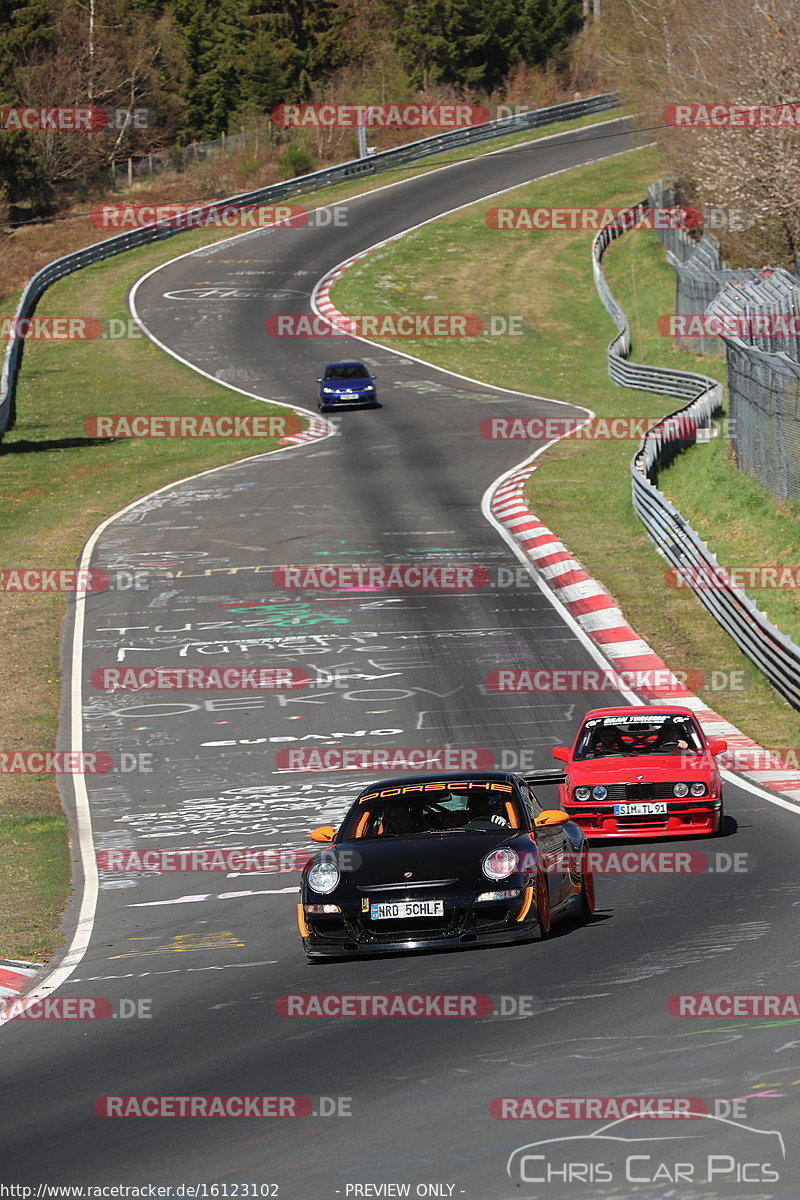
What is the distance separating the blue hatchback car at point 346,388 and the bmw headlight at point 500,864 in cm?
3944

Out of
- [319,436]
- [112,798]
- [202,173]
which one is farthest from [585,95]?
[112,798]

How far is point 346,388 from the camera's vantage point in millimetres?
49812

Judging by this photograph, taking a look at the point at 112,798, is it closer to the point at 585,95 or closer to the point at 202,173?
the point at 202,173

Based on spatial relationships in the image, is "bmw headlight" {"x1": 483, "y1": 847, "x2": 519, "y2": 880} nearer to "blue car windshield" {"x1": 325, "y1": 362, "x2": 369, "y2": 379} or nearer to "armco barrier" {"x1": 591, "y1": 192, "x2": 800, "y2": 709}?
"armco barrier" {"x1": 591, "y1": 192, "x2": 800, "y2": 709}

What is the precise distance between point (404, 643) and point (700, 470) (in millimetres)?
13353

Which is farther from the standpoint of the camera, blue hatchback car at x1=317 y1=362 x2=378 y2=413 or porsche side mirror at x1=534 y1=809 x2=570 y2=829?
blue hatchback car at x1=317 y1=362 x2=378 y2=413

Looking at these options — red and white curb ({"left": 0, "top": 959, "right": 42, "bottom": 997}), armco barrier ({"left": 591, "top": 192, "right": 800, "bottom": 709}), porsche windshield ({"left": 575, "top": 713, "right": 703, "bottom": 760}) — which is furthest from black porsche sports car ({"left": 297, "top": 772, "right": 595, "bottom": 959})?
armco barrier ({"left": 591, "top": 192, "right": 800, "bottom": 709})

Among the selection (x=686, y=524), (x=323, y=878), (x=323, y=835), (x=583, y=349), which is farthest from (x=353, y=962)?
(x=583, y=349)

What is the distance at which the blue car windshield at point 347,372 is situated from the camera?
50281 mm

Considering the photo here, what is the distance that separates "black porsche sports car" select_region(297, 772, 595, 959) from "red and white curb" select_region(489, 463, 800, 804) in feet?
21.1

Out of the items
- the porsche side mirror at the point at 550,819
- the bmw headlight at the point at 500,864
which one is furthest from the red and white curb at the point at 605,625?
the bmw headlight at the point at 500,864

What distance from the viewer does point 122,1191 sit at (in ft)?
23.0

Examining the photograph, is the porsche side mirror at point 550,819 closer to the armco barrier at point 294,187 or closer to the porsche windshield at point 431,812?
the porsche windshield at point 431,812

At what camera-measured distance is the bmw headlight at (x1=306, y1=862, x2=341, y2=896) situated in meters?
11.2
